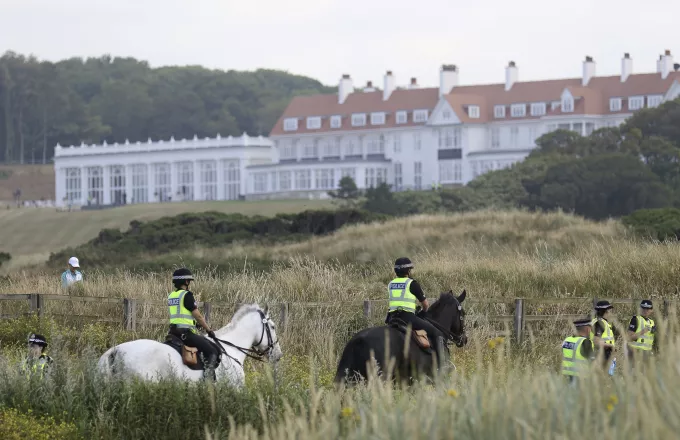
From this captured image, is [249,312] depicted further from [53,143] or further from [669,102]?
[53,143]

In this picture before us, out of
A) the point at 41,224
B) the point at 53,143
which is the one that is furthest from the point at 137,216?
the point at 53,143

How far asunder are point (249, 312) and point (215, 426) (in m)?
2.41

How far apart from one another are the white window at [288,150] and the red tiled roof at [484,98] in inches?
41.0

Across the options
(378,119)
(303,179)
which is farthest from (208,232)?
(378,119)

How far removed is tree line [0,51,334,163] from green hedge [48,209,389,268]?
279 ft

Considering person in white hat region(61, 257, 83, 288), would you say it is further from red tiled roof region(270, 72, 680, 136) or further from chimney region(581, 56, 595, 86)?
chimney region(581, 56, 595, 86)

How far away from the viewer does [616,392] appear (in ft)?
28.6

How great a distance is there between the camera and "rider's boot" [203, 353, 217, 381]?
529 inches

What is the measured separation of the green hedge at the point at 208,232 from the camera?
50844 mm

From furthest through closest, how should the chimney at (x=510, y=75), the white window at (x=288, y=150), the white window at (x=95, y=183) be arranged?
1. the white window at (x=95, y=183)
2. the white window at (x=288, y=150)
3. the chimney at (x=510, y=75)

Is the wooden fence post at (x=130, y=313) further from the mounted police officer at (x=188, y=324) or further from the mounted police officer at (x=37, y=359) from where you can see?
the mounted police officer at (x=188, y=324)

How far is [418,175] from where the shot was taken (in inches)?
4267

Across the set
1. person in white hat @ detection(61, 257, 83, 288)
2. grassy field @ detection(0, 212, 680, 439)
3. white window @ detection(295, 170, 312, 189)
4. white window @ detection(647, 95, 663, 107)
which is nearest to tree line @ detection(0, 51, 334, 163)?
white window @ detection(295, 170, 312, 189)

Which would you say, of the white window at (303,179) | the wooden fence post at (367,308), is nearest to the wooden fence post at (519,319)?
the wooden fence post at (367,308)
